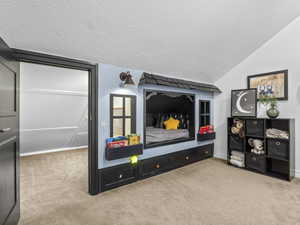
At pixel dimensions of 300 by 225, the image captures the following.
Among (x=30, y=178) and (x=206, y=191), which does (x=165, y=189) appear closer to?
(x=206, y=191)

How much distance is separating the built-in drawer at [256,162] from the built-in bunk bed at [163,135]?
96 centimetres

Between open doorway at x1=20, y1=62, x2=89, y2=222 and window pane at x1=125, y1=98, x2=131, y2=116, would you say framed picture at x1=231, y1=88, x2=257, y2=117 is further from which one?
open doorway at x1=20, y1=62, x2=89, y2=222

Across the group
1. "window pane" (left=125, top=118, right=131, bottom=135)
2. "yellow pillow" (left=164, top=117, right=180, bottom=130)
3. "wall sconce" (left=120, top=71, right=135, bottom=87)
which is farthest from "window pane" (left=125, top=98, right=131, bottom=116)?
"yellow pillow" (left=164, top=117, right=180, bottom=130)

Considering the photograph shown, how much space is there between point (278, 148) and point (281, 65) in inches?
63.4

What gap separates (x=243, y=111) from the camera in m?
3.27

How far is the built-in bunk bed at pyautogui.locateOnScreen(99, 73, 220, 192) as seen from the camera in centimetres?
A: 246

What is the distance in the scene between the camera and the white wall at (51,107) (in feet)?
10.1

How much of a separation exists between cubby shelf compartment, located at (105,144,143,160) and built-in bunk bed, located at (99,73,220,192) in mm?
116

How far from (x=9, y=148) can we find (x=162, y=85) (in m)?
2.31

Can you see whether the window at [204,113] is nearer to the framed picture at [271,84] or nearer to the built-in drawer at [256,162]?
the framed picture at [271,84]

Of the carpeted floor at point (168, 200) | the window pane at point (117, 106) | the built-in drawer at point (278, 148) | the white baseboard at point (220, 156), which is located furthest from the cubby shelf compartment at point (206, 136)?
the window pane at point (117, 106)

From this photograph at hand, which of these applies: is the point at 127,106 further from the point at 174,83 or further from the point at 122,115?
the point at 174,83

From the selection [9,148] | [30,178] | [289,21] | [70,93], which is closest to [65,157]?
[30,178]

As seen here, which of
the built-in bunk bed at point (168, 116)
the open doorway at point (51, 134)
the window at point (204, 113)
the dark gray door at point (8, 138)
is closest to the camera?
the dark gray door at point (8, 138)
